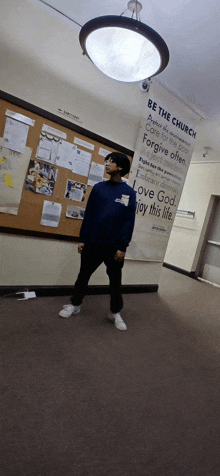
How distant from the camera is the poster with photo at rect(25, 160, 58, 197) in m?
2.22

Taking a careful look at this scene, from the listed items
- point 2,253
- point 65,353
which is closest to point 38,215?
point 2,253

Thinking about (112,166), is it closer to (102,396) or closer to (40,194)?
(40,194)

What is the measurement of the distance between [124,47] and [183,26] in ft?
4.06

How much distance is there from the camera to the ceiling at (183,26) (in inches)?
77.0

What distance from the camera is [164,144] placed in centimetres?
314

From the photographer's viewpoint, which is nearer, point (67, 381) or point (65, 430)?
point (65, 430)

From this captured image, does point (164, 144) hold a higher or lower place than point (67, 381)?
higher

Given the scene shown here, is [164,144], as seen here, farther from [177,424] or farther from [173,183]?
[177,424]

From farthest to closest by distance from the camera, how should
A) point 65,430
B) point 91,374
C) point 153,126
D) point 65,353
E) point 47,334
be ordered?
point 153,126
point 47,334
point 65,353
point 91,374
point 65,430

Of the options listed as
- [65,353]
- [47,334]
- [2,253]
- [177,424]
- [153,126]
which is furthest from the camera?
[153,126]

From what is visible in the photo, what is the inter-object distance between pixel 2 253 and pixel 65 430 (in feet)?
4.94


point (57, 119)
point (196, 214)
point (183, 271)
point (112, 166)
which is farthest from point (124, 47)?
point (183, 271)

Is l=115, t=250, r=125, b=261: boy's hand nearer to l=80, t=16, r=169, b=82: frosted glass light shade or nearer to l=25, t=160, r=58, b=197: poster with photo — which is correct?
l=25, t=160, r=58, b=197: poster with photo

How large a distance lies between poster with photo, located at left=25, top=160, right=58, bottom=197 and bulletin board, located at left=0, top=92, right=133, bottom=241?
0.03 m
